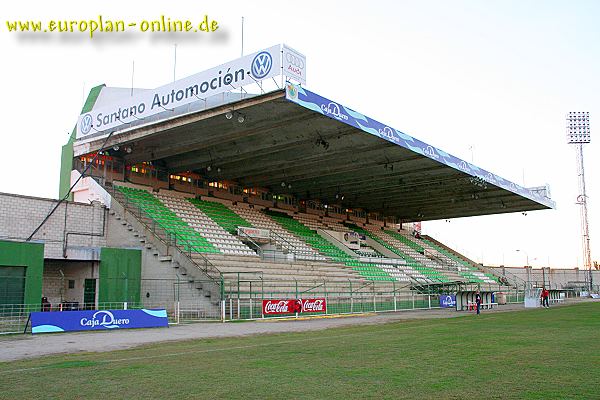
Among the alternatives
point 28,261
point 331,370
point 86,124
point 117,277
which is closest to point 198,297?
point 117,277

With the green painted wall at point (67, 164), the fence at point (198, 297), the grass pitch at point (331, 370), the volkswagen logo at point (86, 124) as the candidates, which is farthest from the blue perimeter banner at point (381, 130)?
the green painted wall at point (67, 164)

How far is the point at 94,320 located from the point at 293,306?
10214 mm

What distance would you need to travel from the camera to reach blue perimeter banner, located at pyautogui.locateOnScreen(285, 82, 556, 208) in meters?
24.5

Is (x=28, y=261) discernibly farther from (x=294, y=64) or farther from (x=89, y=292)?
(x=294, y=64)

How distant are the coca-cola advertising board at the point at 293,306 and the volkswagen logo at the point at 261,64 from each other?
35.0 feet

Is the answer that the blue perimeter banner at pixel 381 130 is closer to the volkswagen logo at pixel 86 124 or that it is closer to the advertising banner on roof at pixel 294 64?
the advertising banner on roof at pixel 294 64

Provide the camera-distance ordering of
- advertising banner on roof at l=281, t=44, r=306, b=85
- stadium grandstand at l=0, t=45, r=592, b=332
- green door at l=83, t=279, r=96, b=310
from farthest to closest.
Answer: green door at l=83, t=279, r=96, b=310 → stadium grandstand at l=0, t=45, r=592, b=332 → advertising banner on roof at l=281, t=44, r=306, b=85

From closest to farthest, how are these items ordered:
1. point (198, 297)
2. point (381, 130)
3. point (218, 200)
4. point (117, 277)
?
1. point (198, 297)
2. point (117, 277)
3. point (381, 130)
4. point (218, 200)

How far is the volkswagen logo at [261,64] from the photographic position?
952 inches

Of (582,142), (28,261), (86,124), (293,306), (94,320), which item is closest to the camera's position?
(94,320)

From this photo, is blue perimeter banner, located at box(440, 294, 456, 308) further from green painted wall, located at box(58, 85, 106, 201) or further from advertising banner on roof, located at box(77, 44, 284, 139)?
green painted wall, located at box(58, 85, 106, 201)

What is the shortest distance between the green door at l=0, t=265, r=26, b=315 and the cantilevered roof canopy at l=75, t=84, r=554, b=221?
932cm

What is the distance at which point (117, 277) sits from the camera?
28.9 metres

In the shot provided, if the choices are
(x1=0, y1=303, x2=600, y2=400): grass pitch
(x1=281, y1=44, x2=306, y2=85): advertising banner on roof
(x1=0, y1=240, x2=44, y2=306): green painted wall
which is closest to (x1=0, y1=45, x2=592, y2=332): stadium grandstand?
(x1=0, y1=240, x2=44, y2=306): green painted wall
